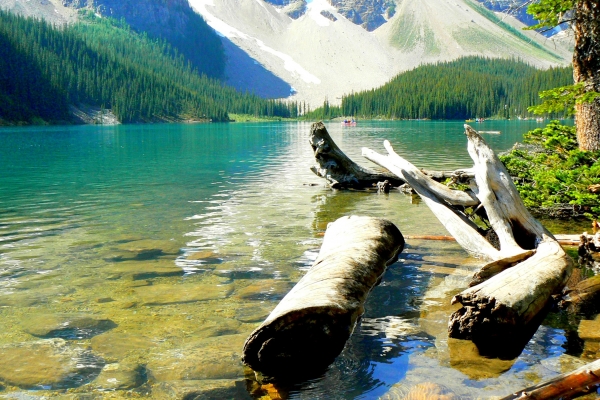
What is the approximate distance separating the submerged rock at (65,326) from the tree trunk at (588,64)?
11.4 meters

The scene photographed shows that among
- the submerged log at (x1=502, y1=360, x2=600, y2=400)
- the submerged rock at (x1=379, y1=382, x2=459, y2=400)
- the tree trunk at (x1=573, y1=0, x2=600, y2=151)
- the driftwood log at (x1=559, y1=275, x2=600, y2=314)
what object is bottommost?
the submerged rock at (x1=379, y1=382, x2=459, y2=400)

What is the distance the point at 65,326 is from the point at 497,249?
295 inches

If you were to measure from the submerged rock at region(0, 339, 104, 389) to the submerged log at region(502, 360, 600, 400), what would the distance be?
14.2ft

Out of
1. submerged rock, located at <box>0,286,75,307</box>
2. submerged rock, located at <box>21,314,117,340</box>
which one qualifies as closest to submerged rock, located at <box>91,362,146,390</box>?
submerged rock, located at <box>21,314,117,340</box>

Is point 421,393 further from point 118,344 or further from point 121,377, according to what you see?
point 118,344

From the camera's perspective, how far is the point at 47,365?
246 inches

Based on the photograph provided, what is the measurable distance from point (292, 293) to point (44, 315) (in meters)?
3.76

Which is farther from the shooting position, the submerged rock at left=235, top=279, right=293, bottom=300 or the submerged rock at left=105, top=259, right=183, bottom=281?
the submerged rock at left=105, top=259, right=183, bottom=281

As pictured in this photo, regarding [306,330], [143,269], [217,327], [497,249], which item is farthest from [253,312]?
[497,249]

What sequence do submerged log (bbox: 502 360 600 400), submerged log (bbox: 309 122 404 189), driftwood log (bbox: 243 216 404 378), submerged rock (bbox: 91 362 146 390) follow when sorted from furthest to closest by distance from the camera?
submerged log (bbox: 309 122 404 189)
driftwood log (bbox: 243 216 404 378)
submerged rock (bbox: 91 362 146 390)
submerged log (bbox: 502 360 600 400)

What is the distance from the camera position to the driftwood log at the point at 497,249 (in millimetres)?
6463

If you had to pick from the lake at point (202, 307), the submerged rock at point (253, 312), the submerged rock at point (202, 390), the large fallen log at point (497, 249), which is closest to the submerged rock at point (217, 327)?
the lake at point (202, 307)

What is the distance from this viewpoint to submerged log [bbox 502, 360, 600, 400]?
4418mm

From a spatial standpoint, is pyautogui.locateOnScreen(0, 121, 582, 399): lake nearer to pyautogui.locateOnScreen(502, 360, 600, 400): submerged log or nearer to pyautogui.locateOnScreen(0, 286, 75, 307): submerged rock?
pyautogui.locateOnScreen(0, 286, 75, 307): submerged rock
